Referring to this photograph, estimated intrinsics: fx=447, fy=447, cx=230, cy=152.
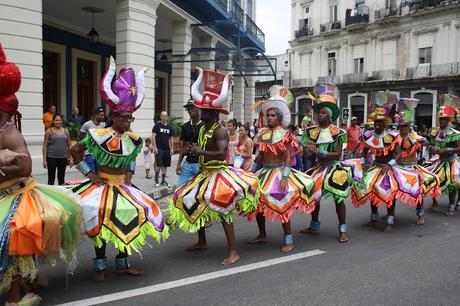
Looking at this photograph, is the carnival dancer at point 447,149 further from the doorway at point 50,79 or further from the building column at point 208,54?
the building column at point 208,54

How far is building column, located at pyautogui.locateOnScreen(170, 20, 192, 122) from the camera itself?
1811cm

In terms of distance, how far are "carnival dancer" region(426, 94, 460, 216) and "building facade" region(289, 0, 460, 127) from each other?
85.4ft

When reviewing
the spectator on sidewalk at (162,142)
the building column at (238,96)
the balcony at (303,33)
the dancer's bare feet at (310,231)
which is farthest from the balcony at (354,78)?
the dancer's bare feet at (310,231)

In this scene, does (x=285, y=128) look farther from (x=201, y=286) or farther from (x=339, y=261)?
(x=201, y=286)

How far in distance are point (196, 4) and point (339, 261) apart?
15233 mm

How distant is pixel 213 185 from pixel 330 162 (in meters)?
2.17

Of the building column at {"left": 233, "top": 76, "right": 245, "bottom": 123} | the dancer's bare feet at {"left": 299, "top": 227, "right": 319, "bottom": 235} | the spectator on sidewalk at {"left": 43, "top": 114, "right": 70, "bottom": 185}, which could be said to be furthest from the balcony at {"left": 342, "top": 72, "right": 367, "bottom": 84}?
the dancer's bare feet at {"left": 299, "top": 227, "right": 319, "bottom": 235}

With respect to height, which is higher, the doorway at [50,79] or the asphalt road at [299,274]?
the doorway at [50,79]

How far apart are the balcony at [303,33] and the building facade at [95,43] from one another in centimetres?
1946

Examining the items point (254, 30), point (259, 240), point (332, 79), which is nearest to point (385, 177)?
point (259, 240)

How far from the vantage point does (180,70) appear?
60.9 feet

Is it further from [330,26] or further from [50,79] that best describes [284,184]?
[330,26]

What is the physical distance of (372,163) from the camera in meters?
7.36

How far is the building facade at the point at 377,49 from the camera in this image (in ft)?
107
